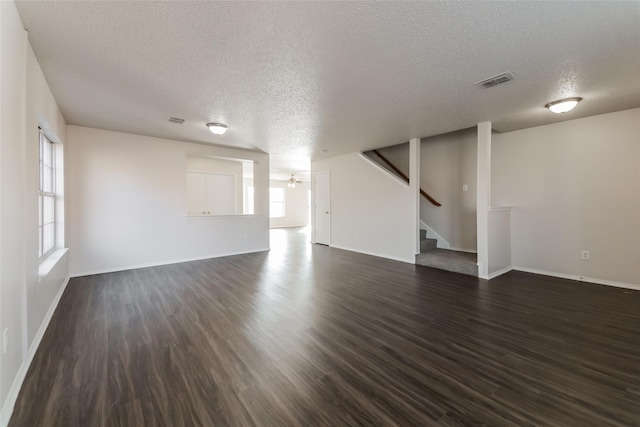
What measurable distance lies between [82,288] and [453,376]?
4.71 m

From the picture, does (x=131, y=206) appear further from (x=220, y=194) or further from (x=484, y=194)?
(x=484, y=194)

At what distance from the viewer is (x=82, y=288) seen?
3557mm

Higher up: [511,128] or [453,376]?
[511,128]

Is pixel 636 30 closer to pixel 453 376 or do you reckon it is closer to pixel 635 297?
pixel 453 376

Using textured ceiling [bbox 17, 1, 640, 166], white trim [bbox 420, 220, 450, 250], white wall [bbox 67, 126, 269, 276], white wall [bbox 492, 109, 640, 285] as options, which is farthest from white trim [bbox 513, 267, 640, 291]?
white wall [bbox 67, 126, 269, 276]

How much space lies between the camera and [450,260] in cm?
451

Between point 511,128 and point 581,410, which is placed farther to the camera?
point 511,128

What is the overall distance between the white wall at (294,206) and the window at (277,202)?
155mm

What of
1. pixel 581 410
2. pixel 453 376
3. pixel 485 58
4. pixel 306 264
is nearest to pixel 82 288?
pixel 306 264

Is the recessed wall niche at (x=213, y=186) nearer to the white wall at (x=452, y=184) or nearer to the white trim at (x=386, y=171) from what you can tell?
the white trim at (x=386, y=171)

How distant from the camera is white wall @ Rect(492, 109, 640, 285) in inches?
139

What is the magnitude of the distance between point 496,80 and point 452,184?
121 inches

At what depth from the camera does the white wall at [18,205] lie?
4.78 ft

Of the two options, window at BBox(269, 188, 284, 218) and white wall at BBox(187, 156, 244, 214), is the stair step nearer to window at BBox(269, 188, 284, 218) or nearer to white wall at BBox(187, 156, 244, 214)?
white wall at BBox(187, 156, 244, 214)
